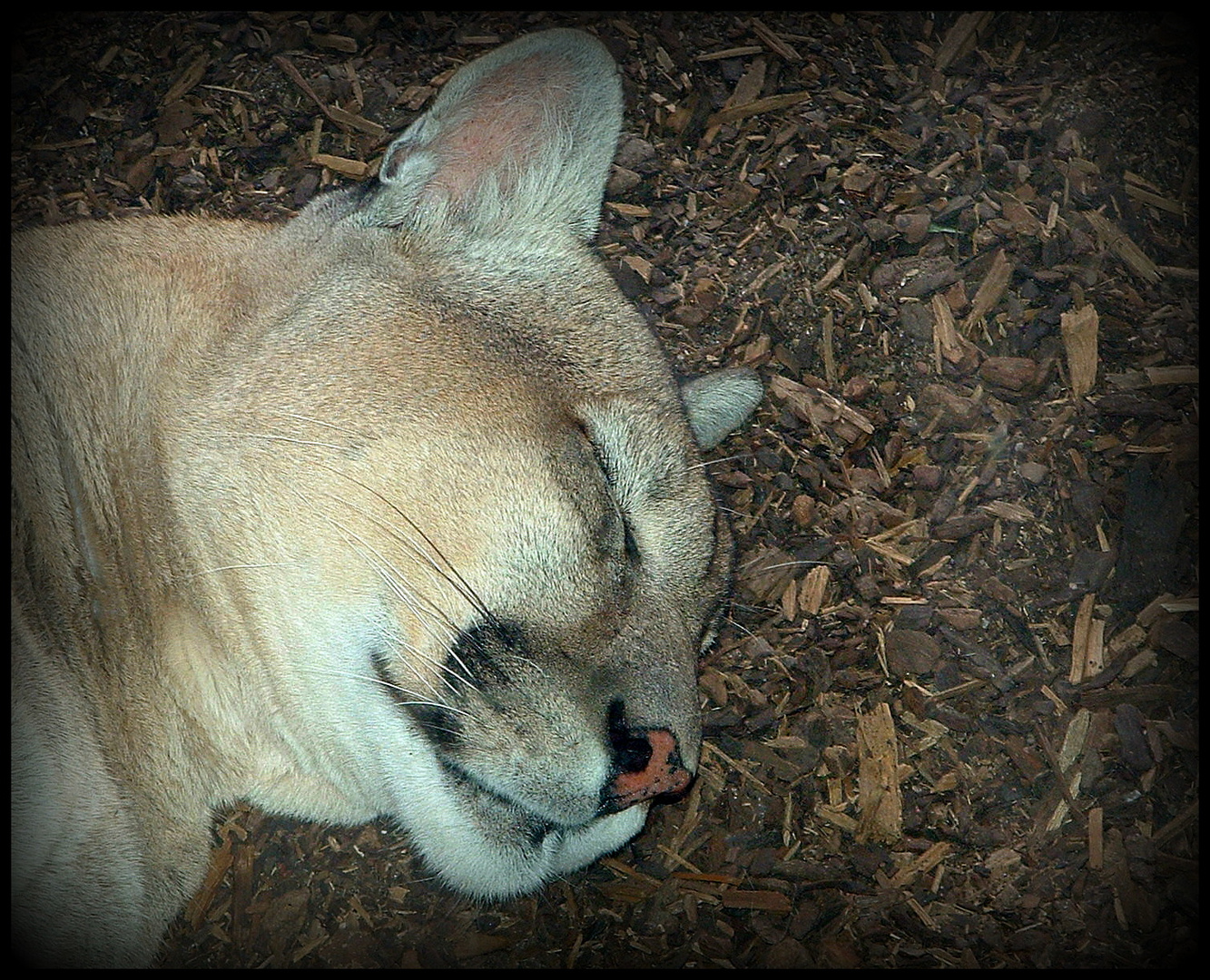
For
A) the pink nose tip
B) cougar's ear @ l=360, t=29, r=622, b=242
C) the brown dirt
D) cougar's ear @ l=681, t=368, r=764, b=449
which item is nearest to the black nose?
the pink nose tip

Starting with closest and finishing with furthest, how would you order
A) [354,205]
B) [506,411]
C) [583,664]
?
[583,664]
[506,411]
[354,205]

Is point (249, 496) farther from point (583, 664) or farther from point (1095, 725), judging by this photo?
point (1095, 725)

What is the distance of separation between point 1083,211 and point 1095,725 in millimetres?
1374

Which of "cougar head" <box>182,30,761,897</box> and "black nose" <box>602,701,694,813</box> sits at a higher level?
"cougar head" <box>182,30,761,897</box>

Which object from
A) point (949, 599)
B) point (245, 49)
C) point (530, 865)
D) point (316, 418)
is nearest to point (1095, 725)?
point (949, 599)

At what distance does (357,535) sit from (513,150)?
1118 mm

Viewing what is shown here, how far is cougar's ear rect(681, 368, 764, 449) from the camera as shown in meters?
2.78

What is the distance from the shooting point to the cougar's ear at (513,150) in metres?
2.54

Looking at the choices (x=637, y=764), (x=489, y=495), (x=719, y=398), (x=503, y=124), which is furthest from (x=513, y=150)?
(x=637, y=764)

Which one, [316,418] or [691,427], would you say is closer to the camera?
[316,418]

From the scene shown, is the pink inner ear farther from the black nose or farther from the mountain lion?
the black nose

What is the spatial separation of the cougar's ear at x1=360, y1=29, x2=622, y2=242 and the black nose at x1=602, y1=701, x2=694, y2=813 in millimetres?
1330

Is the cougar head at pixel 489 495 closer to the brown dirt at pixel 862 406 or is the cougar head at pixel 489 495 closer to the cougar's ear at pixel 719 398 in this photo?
the cougar's ear at pixel 719 398

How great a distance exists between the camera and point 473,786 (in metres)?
2.31
